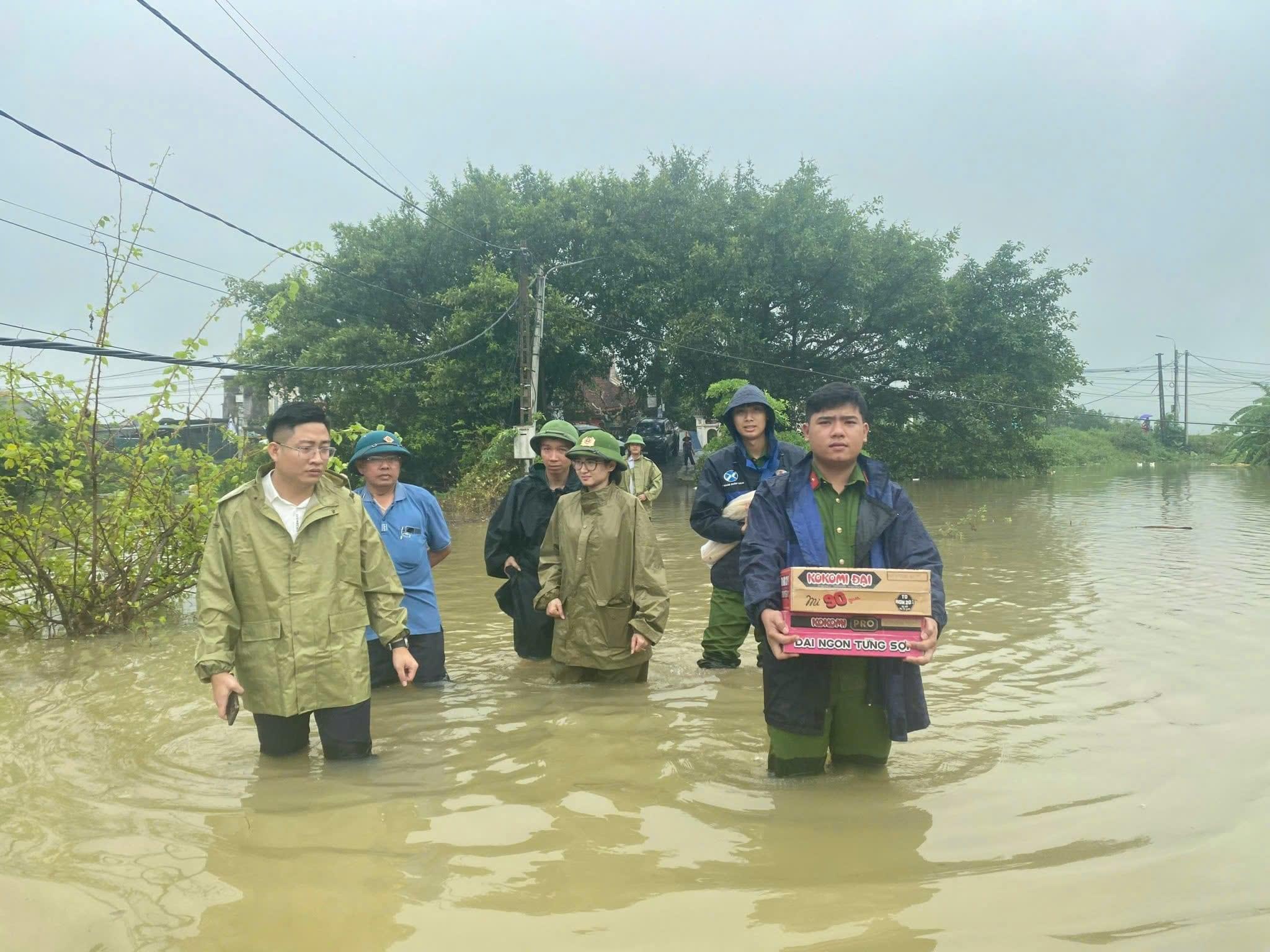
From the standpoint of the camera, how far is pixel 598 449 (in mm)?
5578

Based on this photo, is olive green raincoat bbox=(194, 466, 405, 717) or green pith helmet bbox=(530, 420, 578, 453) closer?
olive green raincoat bbox=(194, 466, 405, 717)

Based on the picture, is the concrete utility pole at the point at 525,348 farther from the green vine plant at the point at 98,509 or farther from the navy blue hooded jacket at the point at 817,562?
the navy blue hooded jacket at the point at 817,562

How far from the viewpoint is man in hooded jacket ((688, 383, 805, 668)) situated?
19.1ft

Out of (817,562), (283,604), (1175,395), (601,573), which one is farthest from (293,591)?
(1175,395)

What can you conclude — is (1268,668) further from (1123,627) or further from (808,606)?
(808,606)

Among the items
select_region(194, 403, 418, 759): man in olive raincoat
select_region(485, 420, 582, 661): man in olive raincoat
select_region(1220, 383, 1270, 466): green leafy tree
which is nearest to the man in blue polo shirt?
select_region(485, 420, 582, 661): man in olive raincoat

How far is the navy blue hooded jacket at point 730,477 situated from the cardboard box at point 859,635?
218 cm

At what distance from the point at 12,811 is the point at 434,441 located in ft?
81.6

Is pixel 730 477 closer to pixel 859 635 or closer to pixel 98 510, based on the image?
pixel 859 635

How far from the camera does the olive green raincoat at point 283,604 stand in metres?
3.99

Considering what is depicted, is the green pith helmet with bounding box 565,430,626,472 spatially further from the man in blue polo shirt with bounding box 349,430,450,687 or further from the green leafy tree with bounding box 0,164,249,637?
the green leafy tree with bounding box 0,164,249,637

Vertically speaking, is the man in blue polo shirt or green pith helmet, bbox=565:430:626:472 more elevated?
green pith helmet, bbox=565:430:626:472

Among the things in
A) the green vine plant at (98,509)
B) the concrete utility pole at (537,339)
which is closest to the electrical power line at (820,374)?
the concrete utility pole at (537,339)

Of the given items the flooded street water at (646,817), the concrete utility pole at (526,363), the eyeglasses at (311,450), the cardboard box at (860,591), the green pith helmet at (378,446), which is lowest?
the flooded street water at (646,817)
